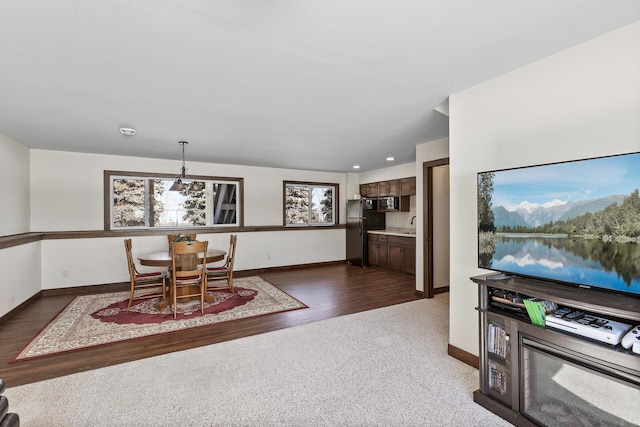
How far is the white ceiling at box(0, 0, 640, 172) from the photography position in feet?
4.91

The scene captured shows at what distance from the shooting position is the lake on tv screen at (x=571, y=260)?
149 centimetres

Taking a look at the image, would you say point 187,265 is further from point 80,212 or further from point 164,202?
point 80,212

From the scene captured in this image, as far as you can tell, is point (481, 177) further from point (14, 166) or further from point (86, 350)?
point (14, 166)

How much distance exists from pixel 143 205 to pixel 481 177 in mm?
5678

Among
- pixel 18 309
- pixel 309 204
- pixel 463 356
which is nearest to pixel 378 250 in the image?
pixel 309 204

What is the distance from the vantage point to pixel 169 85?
233cm

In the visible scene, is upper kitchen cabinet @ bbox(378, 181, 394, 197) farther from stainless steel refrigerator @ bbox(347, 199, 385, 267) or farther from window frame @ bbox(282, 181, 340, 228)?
window frame @ bbox(282, 181, 340, 228)

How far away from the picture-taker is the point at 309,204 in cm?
733

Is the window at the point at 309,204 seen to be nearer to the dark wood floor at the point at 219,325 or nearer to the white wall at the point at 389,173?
the white wall at the point at 389,173

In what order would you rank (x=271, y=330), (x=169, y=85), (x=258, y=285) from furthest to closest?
(x=258, y=285), (x=271, y=330), (x=169, y=85)

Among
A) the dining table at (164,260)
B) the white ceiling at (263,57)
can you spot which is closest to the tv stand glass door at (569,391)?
the white ceiling at (263,57)

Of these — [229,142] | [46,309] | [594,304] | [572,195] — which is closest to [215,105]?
[229,142]

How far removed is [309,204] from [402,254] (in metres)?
2.65

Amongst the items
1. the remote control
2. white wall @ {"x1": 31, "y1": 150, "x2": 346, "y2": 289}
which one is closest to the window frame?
white wall @ {"x1": 31, "y1": 150, "x2": 346, "y2": 289}
